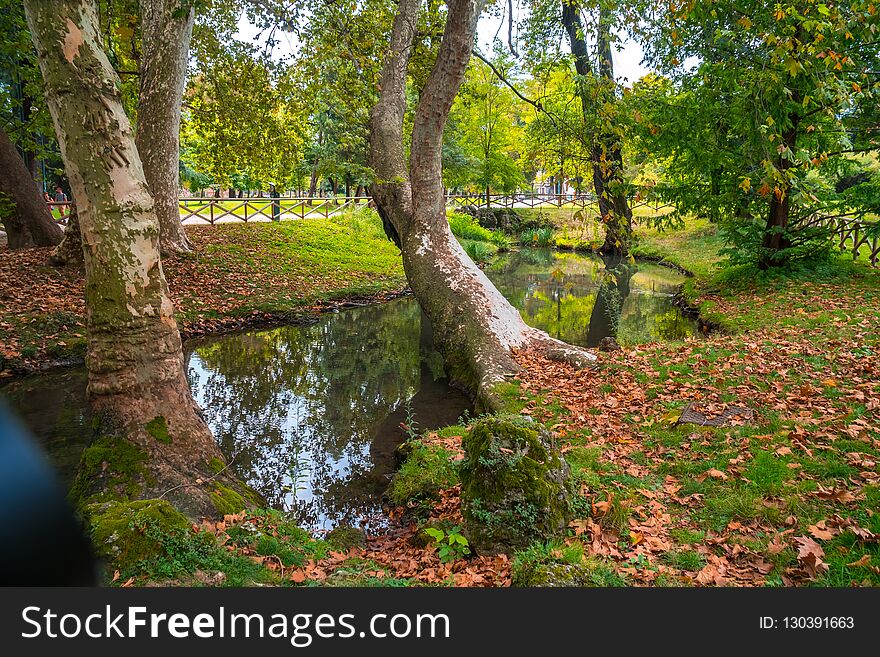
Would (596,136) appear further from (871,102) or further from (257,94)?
(257,94)

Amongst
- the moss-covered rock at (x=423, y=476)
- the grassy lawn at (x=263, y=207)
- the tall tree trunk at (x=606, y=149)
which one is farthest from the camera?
the grassy lawn at (x=263, y=207)

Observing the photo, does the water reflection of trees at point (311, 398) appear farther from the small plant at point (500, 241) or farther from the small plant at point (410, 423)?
the small plant at point (500, 241)

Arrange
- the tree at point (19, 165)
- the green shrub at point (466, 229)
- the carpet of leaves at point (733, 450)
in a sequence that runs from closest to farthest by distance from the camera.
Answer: the carpet of leaves at point (733, 450) < the tree at point (19, 165) < the green shrub at point (466, 229)

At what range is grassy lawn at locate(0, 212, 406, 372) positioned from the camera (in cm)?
1095

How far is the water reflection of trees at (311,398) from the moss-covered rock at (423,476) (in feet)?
1.22

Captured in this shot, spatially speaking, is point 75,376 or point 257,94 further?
point 257,94

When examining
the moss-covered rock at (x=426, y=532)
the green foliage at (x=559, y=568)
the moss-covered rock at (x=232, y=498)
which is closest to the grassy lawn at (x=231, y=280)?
the moss-covered rock at (x=232, y=498)

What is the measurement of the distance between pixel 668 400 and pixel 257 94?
12156 mm


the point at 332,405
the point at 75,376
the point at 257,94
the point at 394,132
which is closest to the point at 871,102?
the point at 394,132

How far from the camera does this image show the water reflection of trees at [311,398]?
22.0ft

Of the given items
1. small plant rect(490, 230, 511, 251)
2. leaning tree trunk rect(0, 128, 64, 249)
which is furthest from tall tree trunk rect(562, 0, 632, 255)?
small plant rect(490, 230, 511, 251)

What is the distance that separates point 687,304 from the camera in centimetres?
1579

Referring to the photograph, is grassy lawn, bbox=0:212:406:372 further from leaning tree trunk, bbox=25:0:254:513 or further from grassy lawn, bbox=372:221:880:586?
grassy lawn, bbox=372:221:880:586

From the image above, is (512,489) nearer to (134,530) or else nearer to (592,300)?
(134,530)
